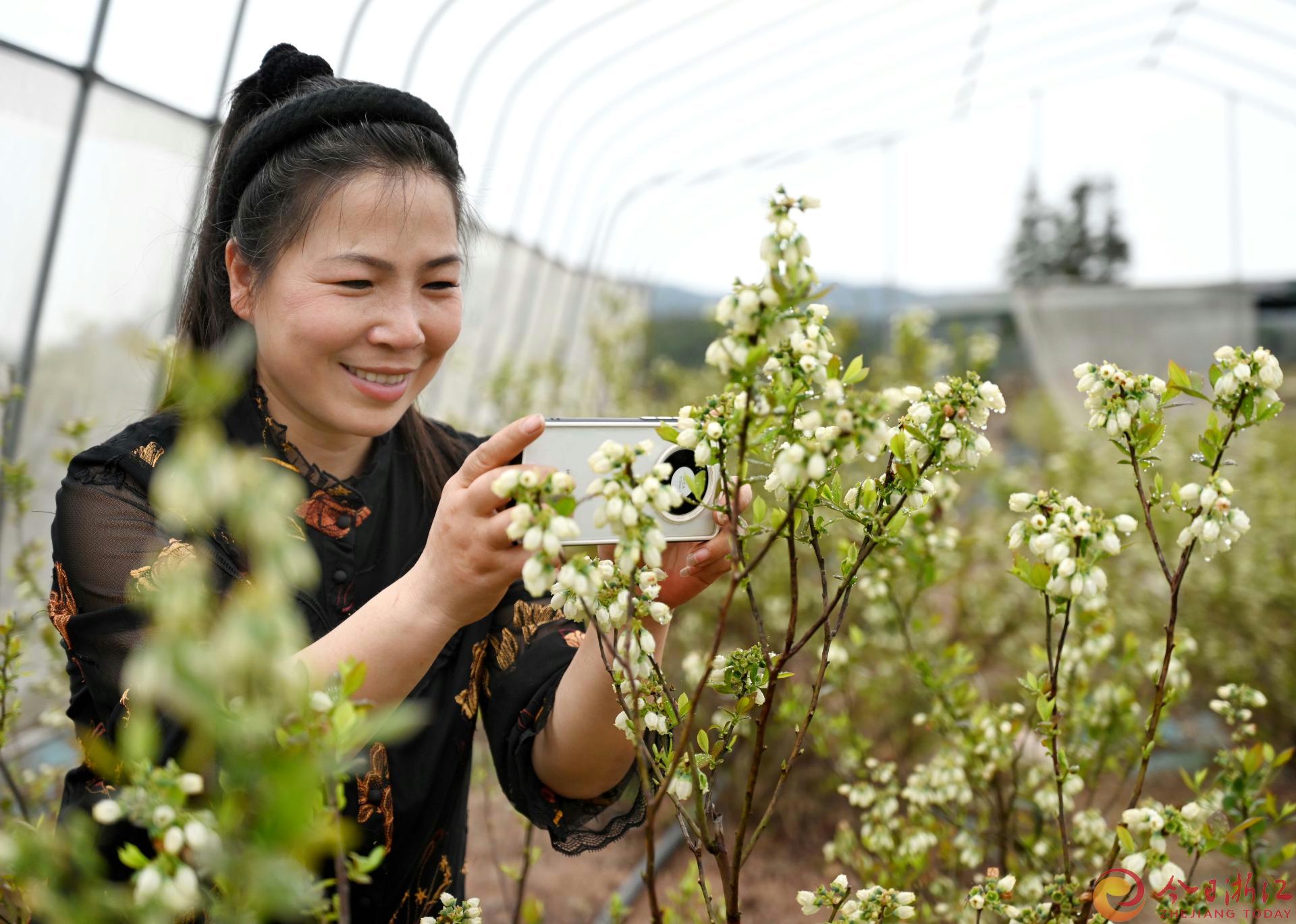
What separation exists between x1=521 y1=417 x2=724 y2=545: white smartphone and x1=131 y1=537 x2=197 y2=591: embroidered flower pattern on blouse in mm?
421

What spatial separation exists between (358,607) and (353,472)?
0.22m

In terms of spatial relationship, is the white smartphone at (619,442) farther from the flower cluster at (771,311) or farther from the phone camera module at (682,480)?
the flower cluster at (771,311)

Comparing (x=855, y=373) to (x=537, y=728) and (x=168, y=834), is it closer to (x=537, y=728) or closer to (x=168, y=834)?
(x=168, y=834)

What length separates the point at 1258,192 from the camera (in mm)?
8969

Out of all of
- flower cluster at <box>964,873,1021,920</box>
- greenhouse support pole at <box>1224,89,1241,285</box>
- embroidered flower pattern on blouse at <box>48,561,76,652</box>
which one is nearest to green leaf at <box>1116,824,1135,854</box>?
flower cluster at <box>964,873,1021,920</box>

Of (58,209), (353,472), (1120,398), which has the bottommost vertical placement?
(353,472)

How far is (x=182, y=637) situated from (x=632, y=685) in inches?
15.8

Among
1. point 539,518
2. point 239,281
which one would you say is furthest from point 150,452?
point 539,518

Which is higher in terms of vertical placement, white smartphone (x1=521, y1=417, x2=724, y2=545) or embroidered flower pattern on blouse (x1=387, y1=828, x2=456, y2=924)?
white smartphone (x1=521, y1=417, x2=724, y2=545)

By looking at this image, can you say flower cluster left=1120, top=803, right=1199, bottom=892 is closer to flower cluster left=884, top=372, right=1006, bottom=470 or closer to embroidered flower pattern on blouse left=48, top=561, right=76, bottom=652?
flower cluster left=884, top=372, right=1006, bottom=470

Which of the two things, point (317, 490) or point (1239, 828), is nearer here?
point (1239, 828)

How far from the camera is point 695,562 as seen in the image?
100cm

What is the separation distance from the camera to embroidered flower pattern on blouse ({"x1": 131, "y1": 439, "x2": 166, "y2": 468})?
1.14m

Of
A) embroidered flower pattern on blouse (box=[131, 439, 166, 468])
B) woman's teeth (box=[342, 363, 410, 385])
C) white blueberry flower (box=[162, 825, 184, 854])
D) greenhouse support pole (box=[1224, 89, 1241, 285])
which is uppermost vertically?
greenhouse support pole (box=[1224, 89, 1241, 285])
